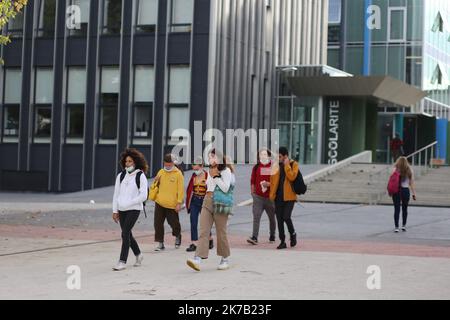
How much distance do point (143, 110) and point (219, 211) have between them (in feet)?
88.2

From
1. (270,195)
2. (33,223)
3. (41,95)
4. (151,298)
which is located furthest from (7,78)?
(151,298)

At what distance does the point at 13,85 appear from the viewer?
136 ft

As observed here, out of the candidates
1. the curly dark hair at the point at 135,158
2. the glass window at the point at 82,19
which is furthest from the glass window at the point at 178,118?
the curly dark hair at the point at 135,158

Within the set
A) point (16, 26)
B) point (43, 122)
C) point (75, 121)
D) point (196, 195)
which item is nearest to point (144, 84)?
point (75, 121)

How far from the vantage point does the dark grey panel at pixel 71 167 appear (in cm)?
4006

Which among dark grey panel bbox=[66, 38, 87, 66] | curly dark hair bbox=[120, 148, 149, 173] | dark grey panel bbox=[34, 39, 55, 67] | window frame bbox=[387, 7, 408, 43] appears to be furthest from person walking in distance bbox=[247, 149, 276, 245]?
window frame bbox=[387, 7, 408, 43]

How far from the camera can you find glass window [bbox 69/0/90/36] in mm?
39750

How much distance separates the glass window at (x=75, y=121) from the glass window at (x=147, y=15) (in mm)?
4792

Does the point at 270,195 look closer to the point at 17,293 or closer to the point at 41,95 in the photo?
the point at 17,293

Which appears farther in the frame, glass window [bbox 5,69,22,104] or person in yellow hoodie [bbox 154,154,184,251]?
glass window [bbox 5,69,22,104]

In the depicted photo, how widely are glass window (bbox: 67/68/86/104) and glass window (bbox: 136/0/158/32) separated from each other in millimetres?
3551

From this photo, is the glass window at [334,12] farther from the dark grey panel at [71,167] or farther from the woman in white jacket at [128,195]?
the woman in white jacket at [128,195]

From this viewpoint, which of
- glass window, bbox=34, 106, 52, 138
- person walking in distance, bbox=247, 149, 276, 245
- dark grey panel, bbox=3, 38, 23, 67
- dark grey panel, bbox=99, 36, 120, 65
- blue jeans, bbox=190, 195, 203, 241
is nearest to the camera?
blue jeans, bbox=190, 195, 203, 241

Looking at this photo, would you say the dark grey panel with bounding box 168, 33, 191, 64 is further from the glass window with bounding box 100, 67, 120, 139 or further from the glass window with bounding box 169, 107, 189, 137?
the glass window with bounding box 100, 67, 120, 139
